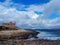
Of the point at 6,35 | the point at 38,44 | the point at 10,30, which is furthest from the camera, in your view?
the point at 10,30

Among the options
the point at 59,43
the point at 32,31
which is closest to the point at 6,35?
the point at 32,31

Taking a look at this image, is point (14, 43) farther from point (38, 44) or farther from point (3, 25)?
point (3, 25)

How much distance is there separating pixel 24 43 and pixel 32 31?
8367mm

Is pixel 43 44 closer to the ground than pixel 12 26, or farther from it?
closer to the ground

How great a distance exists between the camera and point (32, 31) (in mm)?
28500

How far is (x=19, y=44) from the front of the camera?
2011 centimetres

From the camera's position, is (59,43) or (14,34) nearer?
(59,43)

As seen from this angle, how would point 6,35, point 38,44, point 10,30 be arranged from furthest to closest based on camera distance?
point 10,30 < point 6,35 < point 38,44

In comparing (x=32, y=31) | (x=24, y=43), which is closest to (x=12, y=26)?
(x=32, y=31)

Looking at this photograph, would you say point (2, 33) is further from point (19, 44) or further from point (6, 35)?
point (19, 44)

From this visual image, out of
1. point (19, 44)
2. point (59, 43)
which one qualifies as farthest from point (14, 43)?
point (59, 43)

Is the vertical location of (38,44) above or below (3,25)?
below

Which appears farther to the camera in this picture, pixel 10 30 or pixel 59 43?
pixel 10 30

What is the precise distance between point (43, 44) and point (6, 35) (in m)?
7.11
